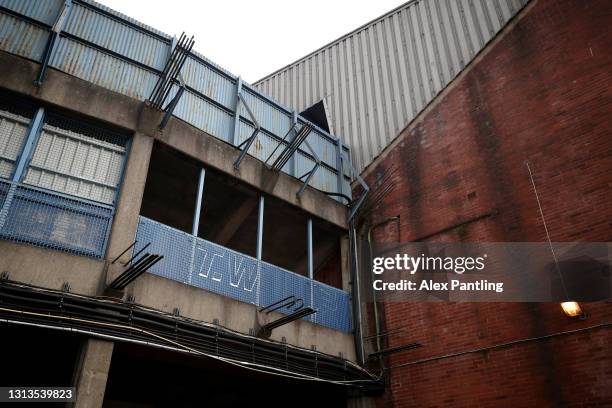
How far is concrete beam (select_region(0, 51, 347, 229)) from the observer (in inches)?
314

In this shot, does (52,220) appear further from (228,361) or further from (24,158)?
(228,361)

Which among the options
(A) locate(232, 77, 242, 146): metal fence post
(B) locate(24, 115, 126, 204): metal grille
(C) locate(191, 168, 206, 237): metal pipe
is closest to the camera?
(B) locate(24, 115, 126, 204): metal grille

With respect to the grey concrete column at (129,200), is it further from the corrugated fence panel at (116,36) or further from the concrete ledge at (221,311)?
the corrugated fence panel at (116,36)

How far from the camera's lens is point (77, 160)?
8.15 metres

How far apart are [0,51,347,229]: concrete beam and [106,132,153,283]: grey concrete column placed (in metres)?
0.34

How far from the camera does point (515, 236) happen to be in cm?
932

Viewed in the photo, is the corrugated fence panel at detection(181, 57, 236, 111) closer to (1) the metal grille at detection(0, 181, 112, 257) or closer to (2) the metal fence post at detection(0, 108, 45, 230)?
(2) the metal fence post at detection(0, 108, 45, 230)

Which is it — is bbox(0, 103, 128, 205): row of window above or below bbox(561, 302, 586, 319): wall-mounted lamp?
above

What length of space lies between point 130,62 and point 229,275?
4660mm

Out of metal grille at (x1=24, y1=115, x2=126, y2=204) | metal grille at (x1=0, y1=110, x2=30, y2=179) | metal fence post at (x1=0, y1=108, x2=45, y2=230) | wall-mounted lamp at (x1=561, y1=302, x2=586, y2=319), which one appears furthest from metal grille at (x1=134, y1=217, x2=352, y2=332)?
wall-mounted lamp at (x1=561, y1=302, x2=586, y2=319)

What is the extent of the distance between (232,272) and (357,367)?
3287mm

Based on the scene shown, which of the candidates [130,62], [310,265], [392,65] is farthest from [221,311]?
[392,65]

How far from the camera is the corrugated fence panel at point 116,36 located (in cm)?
924

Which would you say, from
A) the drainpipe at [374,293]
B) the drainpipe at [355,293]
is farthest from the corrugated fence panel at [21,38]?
the drainpipe at [374,293]
